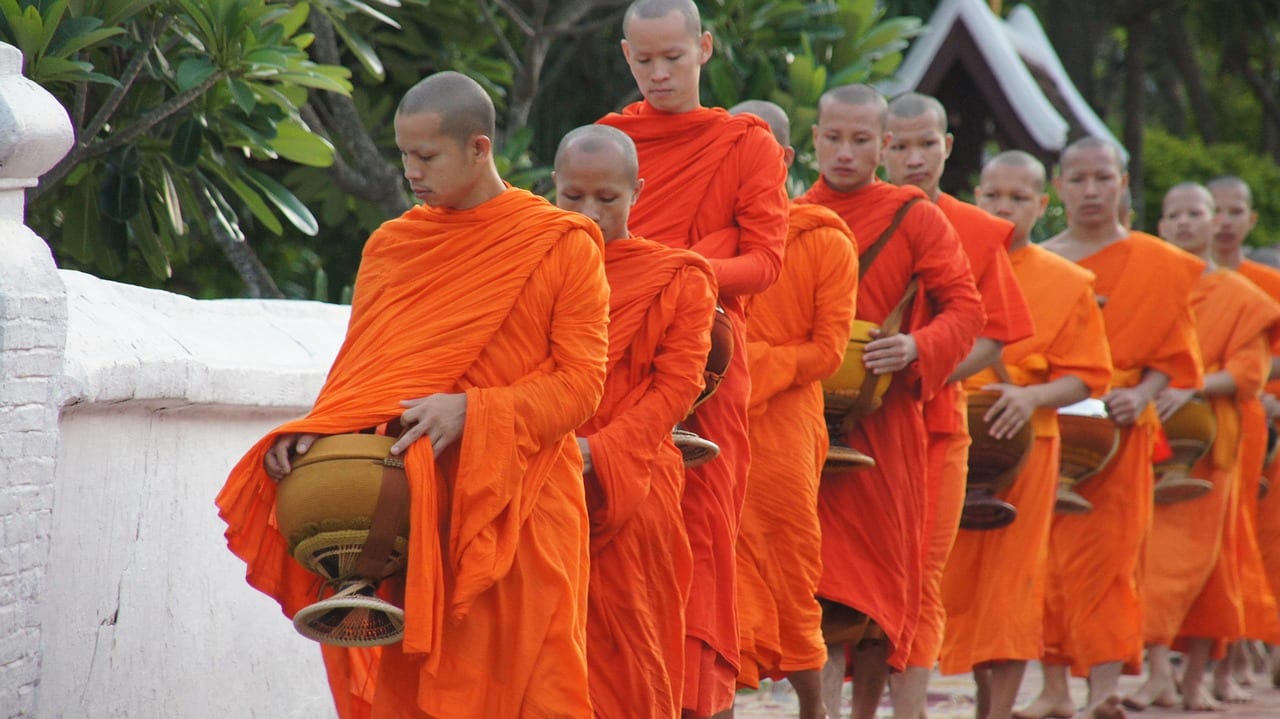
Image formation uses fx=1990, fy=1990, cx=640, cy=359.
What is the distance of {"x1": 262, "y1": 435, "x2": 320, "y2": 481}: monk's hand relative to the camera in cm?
418

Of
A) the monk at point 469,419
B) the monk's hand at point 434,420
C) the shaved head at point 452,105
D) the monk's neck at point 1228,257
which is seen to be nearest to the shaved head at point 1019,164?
the monk's neck at point 1228,257

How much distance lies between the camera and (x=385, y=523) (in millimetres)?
4117

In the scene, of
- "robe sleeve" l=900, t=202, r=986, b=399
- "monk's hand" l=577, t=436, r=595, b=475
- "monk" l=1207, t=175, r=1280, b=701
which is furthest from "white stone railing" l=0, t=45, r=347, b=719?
"monk" l=1207, t=175, r=1280, b=701

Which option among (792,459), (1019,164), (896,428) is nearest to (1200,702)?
(1019,164)

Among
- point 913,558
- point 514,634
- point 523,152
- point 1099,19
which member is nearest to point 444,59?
point 523,152

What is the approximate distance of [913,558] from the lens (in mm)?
6625

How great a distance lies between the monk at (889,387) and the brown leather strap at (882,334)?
0.03 m

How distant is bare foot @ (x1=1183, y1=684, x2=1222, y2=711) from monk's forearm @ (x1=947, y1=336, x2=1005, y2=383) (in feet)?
8.74

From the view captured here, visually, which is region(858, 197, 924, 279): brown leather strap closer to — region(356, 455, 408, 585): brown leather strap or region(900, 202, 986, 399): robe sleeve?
region(900, 202, 986, 399): robe sleeve

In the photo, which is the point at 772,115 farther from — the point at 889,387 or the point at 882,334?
the point at 889,387

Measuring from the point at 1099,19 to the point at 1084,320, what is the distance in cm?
1584

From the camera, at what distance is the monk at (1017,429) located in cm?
740

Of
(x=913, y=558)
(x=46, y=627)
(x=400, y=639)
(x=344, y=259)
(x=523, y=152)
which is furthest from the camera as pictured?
(x=344, y=259)

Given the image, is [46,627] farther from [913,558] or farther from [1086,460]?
[1086,460]
